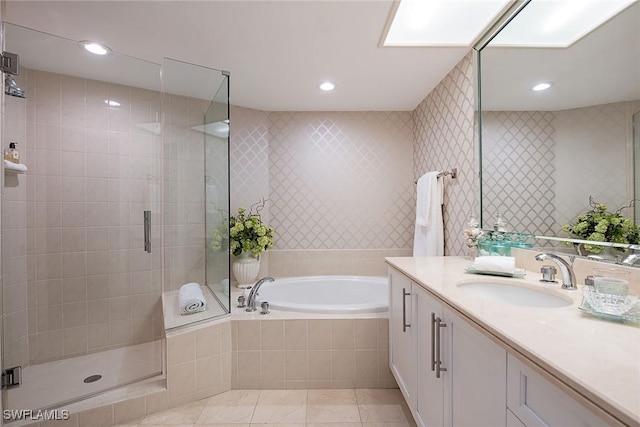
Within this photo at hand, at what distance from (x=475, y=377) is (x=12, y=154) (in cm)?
267

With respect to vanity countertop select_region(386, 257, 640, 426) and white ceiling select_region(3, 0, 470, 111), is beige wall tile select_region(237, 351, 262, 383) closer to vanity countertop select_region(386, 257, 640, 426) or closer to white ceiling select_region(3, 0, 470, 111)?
vanity countertop select_region(386, 257, 640, 426)

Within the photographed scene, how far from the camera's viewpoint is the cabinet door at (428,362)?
1150mm

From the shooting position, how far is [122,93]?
237 cm

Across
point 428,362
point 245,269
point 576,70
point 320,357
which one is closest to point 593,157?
point 576,70

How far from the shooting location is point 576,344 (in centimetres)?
66

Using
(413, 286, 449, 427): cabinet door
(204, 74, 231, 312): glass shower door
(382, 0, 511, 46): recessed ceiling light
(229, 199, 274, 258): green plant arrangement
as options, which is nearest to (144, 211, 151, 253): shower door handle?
(204, 74, 231, 312): glass shower door

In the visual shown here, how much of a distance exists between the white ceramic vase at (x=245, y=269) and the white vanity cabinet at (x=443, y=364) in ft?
4.95

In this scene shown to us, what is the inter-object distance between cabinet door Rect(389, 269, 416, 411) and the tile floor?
0.23 m

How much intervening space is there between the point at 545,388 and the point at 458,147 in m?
1.84

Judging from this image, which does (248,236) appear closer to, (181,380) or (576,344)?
(181,380)

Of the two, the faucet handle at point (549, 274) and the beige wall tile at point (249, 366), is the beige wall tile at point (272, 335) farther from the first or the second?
the faucet handle at point (549, 274)

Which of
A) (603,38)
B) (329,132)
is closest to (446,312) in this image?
(603,38)

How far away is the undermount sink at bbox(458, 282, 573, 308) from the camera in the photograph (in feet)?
A: 3.75

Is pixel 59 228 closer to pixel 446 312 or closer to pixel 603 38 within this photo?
pixel 446 312
